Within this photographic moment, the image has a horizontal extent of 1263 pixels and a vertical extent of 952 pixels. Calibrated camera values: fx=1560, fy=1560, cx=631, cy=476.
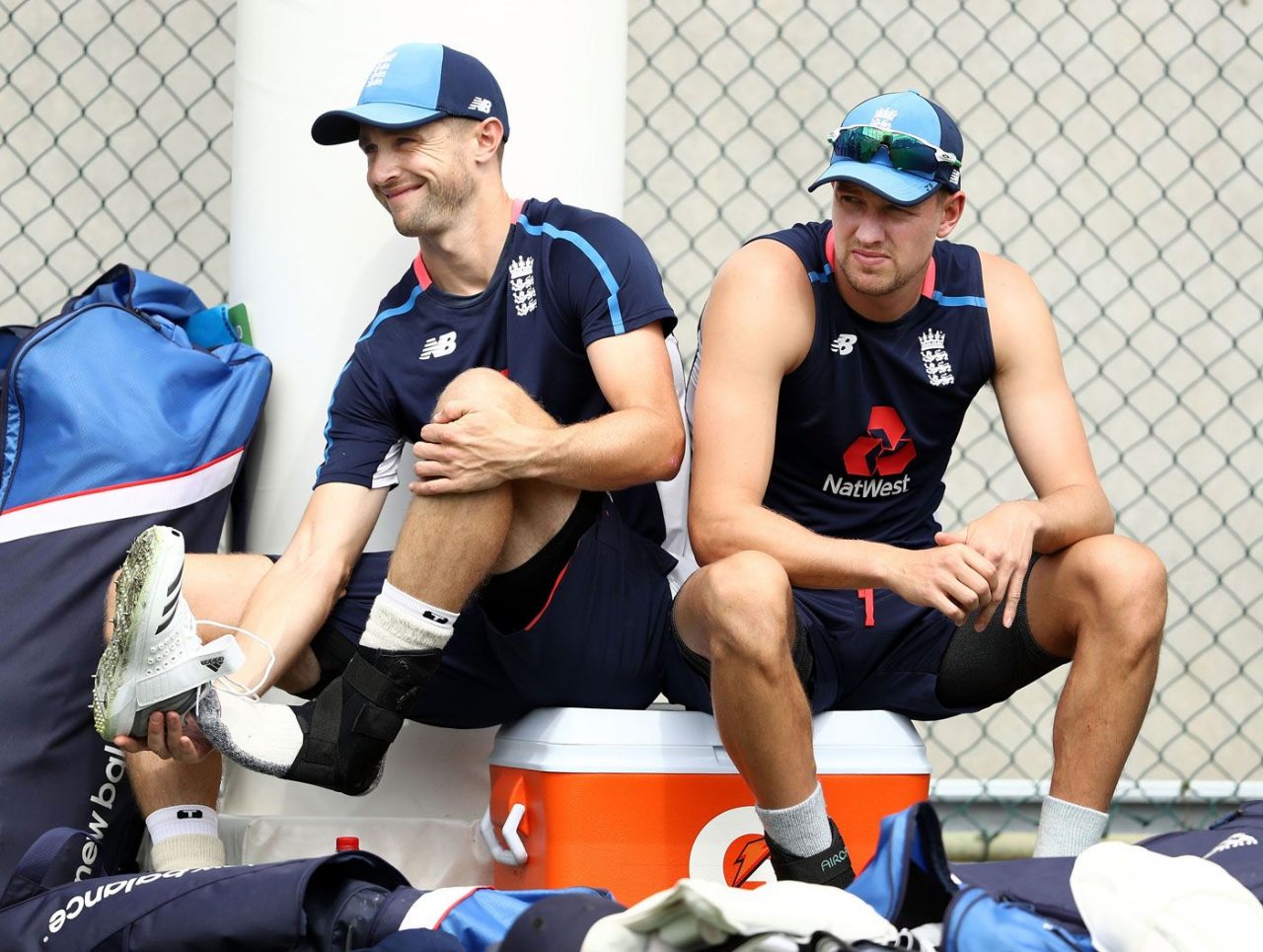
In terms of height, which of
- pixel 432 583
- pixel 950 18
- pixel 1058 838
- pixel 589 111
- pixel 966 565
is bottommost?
pixel 1058 838

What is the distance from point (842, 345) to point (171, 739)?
1.03 metres

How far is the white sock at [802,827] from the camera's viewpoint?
6.05 feet

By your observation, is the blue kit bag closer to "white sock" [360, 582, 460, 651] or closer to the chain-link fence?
"white sock" [360, 582, 460, 651]

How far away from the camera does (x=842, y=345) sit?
218cm

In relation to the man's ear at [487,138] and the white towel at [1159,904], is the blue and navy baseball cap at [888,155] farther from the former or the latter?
the white towel at [1159,904]

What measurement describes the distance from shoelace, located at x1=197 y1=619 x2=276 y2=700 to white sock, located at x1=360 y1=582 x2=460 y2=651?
0.50 ft

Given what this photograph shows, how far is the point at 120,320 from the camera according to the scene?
2.41 meters

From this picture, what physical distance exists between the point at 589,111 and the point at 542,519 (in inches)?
32.3

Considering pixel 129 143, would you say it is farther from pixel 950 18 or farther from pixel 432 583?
pixel 432 583

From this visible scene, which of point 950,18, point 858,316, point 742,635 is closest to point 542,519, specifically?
point 742,635

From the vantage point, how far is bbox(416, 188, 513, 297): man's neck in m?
2.24

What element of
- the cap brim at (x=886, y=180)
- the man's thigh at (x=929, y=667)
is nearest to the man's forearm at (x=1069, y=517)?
the man's thigh at (x=929, y=667)

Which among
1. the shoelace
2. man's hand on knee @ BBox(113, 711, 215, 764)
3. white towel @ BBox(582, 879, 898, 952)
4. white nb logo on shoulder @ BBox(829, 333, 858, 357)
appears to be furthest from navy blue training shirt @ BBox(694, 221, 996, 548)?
white towel @ BBox(582, 879, 898, 952)

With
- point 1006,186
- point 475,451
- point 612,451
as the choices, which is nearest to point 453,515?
point 475,451
